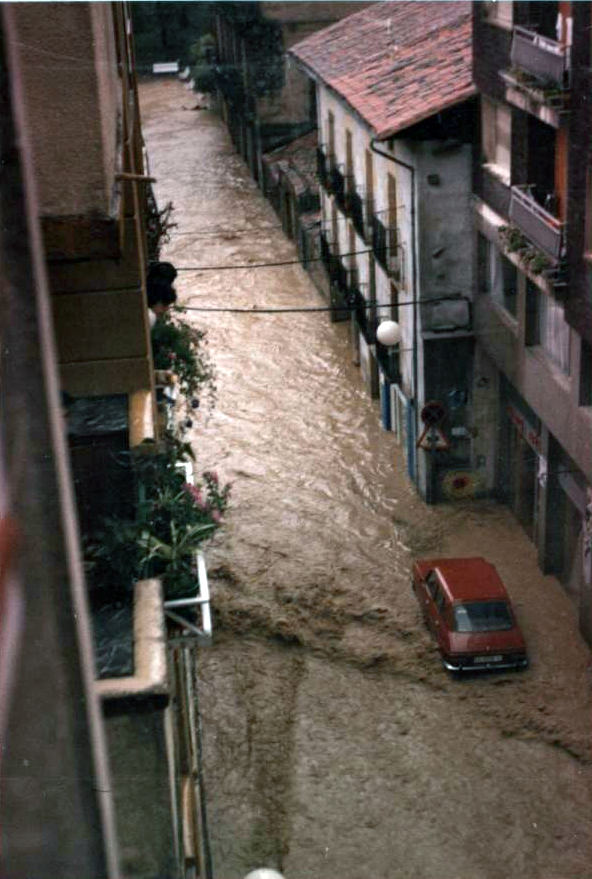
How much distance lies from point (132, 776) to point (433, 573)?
4.03m

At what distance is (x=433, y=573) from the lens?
625 cm

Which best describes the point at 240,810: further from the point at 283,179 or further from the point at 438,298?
the point at 283,179

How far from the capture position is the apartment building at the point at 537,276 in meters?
5.04

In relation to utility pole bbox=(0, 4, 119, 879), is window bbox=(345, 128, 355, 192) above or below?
below

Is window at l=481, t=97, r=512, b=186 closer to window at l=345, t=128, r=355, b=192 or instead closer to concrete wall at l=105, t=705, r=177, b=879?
window at l=345, t=128, r=355, b=192

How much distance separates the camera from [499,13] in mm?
5000

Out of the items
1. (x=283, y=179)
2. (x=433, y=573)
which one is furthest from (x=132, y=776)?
(x=283, y=179)

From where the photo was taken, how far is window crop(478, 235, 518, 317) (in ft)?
22.2

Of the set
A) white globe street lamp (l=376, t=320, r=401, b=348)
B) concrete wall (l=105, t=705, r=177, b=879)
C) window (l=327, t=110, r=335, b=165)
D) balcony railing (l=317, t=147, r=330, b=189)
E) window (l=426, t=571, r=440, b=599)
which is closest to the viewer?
concrete wall (l=105, t=705, r=177, b=879)

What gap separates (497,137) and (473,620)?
7.52 ft

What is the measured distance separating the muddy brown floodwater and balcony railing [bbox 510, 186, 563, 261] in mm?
1566

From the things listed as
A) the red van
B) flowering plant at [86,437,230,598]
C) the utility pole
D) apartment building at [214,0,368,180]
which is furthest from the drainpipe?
the utility pole

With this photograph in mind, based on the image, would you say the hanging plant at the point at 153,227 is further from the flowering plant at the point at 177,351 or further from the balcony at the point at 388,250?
the balcony at the point at 388,250

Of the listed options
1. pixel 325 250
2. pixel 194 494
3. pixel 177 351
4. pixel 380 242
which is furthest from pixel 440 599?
pixel 325 250
